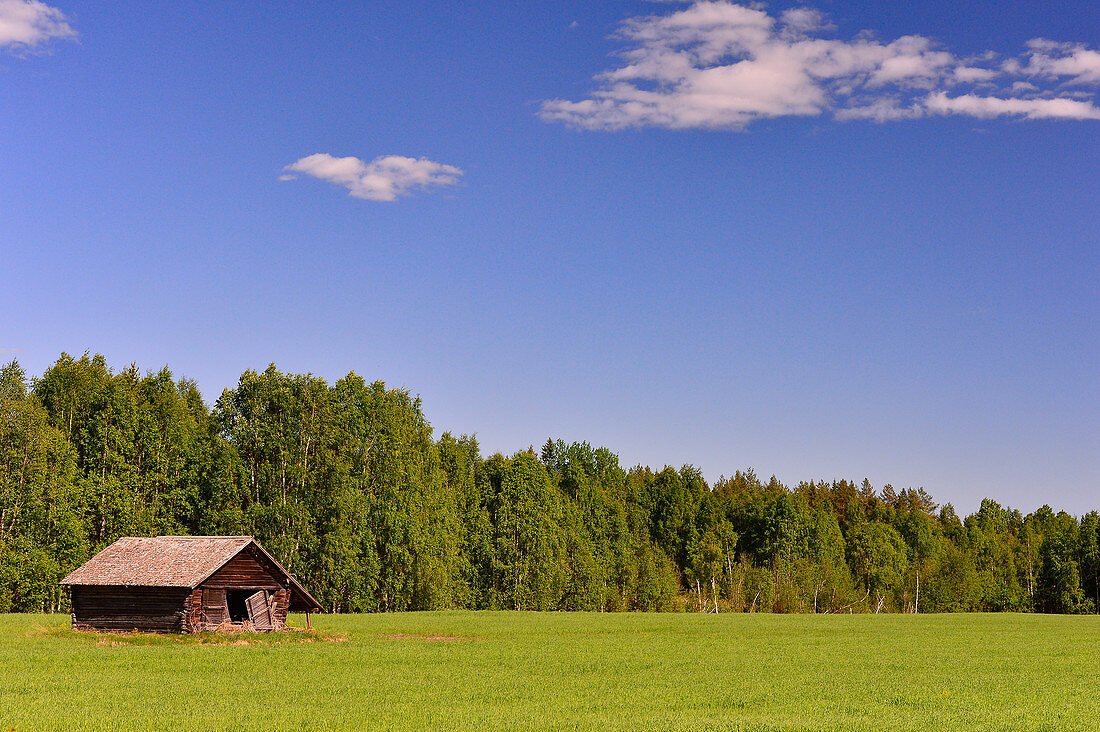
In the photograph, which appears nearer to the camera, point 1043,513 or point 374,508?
point 374,508

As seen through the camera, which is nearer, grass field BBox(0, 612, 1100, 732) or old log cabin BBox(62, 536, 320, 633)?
grass field BBox(0, 612, 1100, 732)

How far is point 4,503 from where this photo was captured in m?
71.1

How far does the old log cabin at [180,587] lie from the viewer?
51.9m

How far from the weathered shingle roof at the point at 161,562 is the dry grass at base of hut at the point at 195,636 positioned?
2537 millimetres

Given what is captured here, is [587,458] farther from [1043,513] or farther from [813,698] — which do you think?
[813,698]

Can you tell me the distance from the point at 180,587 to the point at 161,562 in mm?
3377

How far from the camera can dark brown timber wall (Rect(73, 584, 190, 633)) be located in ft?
170

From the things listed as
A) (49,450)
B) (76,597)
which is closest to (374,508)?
(49,450)

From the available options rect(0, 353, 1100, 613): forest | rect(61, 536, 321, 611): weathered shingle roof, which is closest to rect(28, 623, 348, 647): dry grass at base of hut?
rect(61, 536, 321, 611): weathered shingle roof

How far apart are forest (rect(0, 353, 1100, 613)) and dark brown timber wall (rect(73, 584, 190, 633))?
20267 mm

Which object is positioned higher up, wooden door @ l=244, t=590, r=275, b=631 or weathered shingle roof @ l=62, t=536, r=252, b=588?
weathered shingle roof @ l=62, t=536, r=252, b=588

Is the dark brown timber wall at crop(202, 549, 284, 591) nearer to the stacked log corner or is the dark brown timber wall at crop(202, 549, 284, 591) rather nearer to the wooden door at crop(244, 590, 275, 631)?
the stacked log corner

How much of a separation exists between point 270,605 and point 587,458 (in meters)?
78.9

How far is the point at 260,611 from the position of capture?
54.9m
